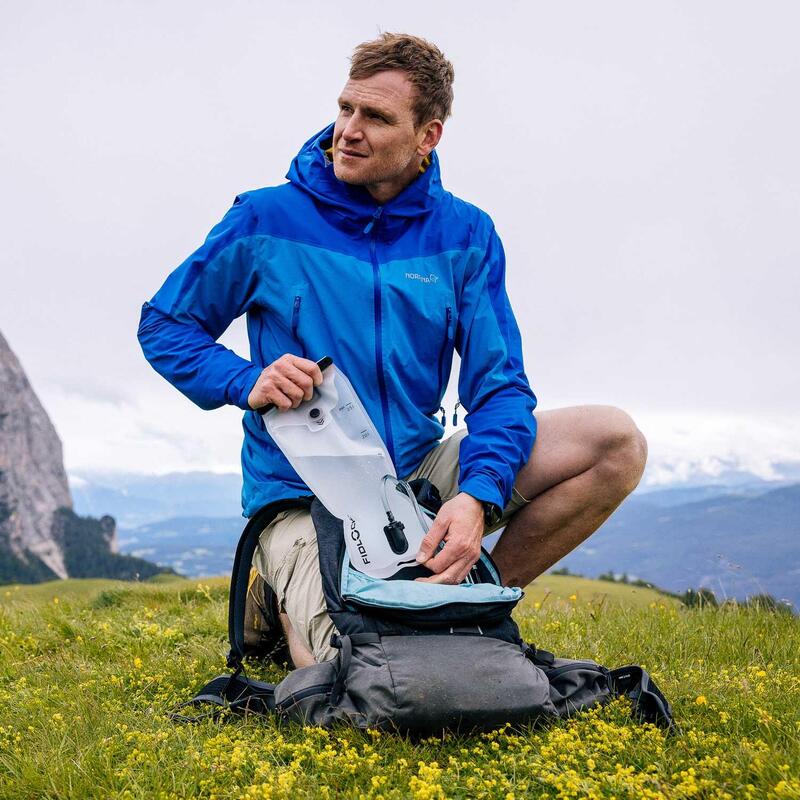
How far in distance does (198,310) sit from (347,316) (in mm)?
806

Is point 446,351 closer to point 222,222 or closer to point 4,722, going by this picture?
point 222,222

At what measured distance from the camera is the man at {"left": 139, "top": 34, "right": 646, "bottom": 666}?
454 centimetres

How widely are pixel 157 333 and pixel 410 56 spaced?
79.4 inches

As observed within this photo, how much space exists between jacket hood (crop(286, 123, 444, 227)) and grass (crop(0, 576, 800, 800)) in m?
2.67

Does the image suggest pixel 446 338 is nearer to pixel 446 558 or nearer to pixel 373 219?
pixel 373 219

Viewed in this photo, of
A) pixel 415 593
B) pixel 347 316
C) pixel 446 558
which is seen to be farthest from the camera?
pixel 347 316

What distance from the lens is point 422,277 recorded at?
15.4 feet

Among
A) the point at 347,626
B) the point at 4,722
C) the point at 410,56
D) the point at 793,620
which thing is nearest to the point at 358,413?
the point at 347,626

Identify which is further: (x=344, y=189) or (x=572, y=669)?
(x=344, y=189)

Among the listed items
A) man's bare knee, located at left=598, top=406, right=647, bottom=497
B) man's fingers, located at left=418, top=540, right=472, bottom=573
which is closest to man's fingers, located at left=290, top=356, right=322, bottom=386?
man's fingers, located at left=418, top=540, right=472, bottom=573

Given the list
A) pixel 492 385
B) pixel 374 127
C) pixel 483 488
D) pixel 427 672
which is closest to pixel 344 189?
pixel 374 127

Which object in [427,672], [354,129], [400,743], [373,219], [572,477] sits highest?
[354,129]

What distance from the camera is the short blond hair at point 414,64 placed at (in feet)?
15.2

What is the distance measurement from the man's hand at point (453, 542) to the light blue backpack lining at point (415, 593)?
201 millimetres
